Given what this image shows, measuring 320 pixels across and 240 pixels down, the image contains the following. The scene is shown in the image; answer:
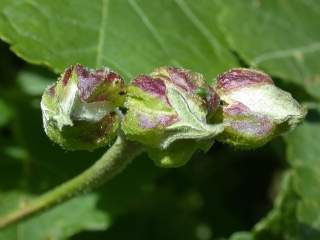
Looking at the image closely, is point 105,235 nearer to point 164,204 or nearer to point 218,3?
point 164,204

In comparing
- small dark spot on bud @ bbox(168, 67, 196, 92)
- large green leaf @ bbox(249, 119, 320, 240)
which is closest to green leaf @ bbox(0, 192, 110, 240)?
large green leaf @ bbox(249, 119, 320, 240)

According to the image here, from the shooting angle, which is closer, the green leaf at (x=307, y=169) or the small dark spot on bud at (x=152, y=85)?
the small dark spot on bud at (x=152, y=85)

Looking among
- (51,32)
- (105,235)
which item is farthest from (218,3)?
(105,235)

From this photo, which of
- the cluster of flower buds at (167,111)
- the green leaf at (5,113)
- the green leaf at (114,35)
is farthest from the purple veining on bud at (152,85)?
the green leaf at (5,113)

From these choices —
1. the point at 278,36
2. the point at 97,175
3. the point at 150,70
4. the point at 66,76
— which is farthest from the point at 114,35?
the point at 66,76

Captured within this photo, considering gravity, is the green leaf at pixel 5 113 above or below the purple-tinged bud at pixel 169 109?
below

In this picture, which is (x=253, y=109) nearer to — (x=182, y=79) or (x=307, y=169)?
(x=182, y=79)

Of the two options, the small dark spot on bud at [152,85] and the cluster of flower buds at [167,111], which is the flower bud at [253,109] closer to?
the cluster of flower buds at [167,111]
